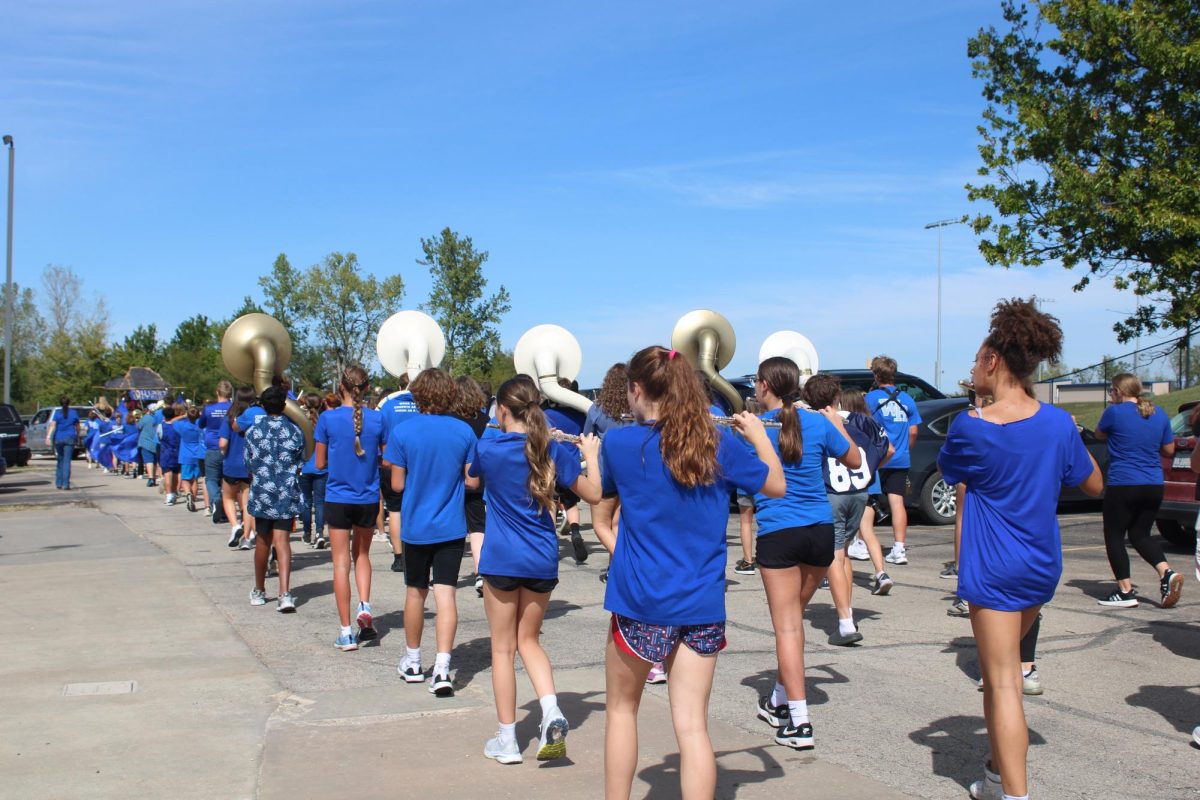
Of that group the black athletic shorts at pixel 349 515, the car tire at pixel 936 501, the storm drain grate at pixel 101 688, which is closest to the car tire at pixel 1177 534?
the car tire at pixel 936 501

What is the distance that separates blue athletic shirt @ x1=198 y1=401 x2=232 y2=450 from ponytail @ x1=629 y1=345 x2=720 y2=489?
430 inches

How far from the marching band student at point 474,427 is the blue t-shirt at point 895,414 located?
12.7 ft

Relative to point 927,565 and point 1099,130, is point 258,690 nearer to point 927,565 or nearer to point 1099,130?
point 927,565

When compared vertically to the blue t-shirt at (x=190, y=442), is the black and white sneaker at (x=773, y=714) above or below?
below

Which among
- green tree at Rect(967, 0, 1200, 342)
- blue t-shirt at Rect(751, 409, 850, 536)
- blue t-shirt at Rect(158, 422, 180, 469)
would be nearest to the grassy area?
green tree at Rect(967, 0, 1200, 342)

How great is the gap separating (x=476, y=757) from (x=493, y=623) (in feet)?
1.98

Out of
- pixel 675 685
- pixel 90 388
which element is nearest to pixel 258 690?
pixel 675 685

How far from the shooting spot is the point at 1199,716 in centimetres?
554

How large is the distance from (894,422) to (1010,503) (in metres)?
6.30

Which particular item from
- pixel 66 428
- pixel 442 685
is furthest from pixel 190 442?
pixel 442 685

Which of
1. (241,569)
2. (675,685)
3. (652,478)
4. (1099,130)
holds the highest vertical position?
(1099,130)

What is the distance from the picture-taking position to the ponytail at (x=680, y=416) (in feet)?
11.5

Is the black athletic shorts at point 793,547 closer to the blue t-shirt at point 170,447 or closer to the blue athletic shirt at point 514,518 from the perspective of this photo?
the blue athletic shirt at point 514,518

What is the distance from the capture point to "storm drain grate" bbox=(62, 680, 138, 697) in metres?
6.15
